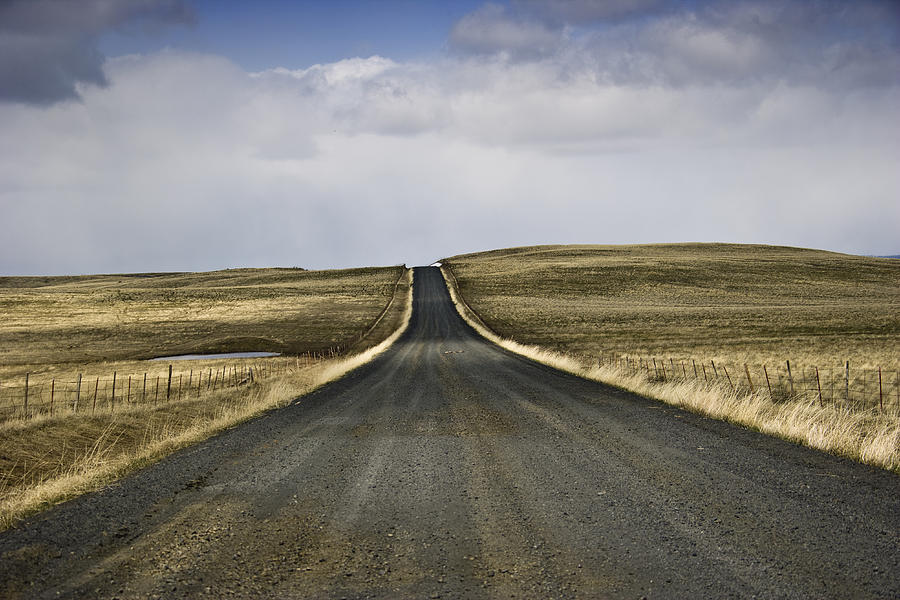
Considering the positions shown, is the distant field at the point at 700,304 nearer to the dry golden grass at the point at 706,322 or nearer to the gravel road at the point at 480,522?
the dry golden grass at the point at 706,322

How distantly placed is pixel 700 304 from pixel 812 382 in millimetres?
44401

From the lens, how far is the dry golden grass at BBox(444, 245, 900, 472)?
1192 centimetres

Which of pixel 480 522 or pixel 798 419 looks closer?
pixel 480 522

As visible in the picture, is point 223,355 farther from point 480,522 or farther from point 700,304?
point 700,304

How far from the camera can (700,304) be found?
66062 millimetres

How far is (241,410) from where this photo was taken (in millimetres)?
15047

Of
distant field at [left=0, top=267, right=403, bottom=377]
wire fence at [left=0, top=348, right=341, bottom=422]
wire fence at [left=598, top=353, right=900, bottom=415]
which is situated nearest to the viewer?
wire fence at [left=598, top=353, right=900, bottom=415]

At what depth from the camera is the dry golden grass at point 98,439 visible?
8109 mm

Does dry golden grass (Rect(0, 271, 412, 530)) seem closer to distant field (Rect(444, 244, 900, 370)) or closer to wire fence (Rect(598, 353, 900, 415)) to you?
wire fence (Rect(598, 353, 900, 415))

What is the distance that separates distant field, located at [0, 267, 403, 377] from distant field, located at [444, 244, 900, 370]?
1558 cm

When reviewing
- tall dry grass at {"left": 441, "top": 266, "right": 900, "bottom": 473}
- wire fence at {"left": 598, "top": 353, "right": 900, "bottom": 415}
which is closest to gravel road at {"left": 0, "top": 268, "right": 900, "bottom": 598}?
tall dry grass at {"left": 441, "top": 266, "right": 900, "bottom": 473}

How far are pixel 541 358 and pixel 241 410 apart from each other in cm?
1744

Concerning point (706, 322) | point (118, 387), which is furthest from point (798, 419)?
point (706, 322)

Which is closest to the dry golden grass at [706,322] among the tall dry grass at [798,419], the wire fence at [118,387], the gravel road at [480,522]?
the tall dry grass at [798,419]
